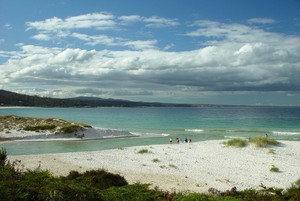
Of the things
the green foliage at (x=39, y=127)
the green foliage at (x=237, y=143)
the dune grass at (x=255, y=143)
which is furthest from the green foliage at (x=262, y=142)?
the green foliage at (x=39, y=127)

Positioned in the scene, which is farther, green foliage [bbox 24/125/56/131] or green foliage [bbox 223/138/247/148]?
green foliage [bbox 24/125/56/131]

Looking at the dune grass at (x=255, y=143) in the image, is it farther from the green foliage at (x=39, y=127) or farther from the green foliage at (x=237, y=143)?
the green foliage at (x=39, y=127)

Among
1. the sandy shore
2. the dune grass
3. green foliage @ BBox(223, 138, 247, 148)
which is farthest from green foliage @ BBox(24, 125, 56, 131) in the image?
green foliage @ BBox(223, 138, 247, 148)

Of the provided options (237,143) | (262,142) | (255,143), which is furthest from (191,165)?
(262,142)

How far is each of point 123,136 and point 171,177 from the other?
3504 cm

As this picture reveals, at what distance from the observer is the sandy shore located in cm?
2302

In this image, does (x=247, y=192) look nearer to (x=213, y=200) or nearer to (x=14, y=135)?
(x=213, y=200)

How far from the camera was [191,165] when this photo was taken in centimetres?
2970

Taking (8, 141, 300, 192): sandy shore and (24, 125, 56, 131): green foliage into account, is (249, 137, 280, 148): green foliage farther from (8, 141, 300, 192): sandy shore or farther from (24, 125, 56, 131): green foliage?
(24, 125, 56, 131): green foliage

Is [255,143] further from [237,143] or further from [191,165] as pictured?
[191,165]

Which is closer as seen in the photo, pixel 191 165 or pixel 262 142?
pixel 191 165

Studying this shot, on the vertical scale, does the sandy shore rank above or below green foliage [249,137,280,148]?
below

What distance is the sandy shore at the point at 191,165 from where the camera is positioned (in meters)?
23.0

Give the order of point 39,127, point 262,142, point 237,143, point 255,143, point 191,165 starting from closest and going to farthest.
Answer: point 191,165
point 255,143
point 262,142
point 237,143
point 39,127
